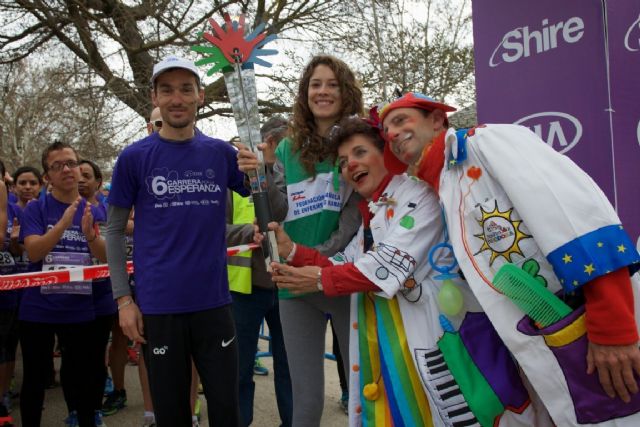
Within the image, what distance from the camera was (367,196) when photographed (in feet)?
7.51

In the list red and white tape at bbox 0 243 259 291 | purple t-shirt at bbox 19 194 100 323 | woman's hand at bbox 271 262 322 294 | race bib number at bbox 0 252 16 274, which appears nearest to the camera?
woman's hand at bbox 271 262 322 294

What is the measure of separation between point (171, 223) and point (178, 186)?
0.17m

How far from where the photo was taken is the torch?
2.29 metres

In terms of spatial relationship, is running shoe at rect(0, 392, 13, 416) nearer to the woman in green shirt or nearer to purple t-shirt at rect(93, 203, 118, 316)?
purple t-shirt at rect(93, 203, 118, 316)

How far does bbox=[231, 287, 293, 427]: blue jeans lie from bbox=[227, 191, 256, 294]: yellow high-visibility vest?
0.20ft

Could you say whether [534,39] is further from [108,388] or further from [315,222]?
[108,388]

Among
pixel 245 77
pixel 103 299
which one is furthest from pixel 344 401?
pixel 245 77

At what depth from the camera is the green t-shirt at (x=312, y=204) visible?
8.02 feet

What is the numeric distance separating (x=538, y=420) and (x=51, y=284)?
9.83ft

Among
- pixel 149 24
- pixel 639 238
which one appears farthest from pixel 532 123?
pixel 149 24

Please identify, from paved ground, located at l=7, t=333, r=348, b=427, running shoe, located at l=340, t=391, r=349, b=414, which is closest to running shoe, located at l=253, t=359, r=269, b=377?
paved ground, located at l=7, t=333, r=348, b=427

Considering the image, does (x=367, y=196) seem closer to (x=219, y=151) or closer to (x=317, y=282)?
(x=317, y=282)

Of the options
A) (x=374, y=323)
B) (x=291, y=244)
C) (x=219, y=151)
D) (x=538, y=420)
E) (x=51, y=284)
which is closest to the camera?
(x=538, y=420)

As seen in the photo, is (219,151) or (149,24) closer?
(219,151)
